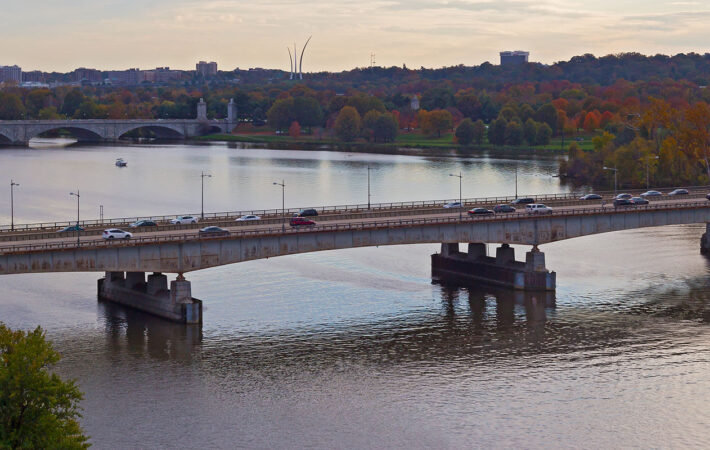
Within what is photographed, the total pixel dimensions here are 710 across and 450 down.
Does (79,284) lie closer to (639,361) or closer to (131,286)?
(131,286)

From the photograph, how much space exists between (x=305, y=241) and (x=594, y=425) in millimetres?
31067

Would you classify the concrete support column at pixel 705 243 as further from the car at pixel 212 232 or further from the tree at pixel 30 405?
the tree at pixel 30 405

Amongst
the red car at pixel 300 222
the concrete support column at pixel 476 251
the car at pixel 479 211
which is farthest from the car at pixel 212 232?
the concrete support column at pixel 476 251

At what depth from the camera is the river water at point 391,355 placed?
5947 centimetres

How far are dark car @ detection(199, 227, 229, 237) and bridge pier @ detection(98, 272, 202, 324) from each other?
4.05m

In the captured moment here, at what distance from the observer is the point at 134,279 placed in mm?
84688

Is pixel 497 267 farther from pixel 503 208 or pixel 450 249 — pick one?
pixel 450 249

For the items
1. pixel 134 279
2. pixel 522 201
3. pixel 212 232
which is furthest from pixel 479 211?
pixel 134 279

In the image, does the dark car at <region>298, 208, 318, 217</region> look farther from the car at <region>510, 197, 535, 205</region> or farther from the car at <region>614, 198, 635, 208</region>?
the car at <region>614, 198, 635, 208</region>

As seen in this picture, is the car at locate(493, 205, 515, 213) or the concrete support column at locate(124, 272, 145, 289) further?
the car at locate(493, 205, 515, 213)

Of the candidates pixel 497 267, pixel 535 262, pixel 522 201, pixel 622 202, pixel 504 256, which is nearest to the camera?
pixel 535 262

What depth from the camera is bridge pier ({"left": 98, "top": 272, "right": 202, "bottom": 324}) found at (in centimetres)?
7869

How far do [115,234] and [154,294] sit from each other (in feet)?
17.0

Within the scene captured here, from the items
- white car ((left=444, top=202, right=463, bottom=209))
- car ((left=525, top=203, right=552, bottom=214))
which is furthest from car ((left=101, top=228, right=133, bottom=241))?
car ((left=525, top=203, right=552, bottom=214))
